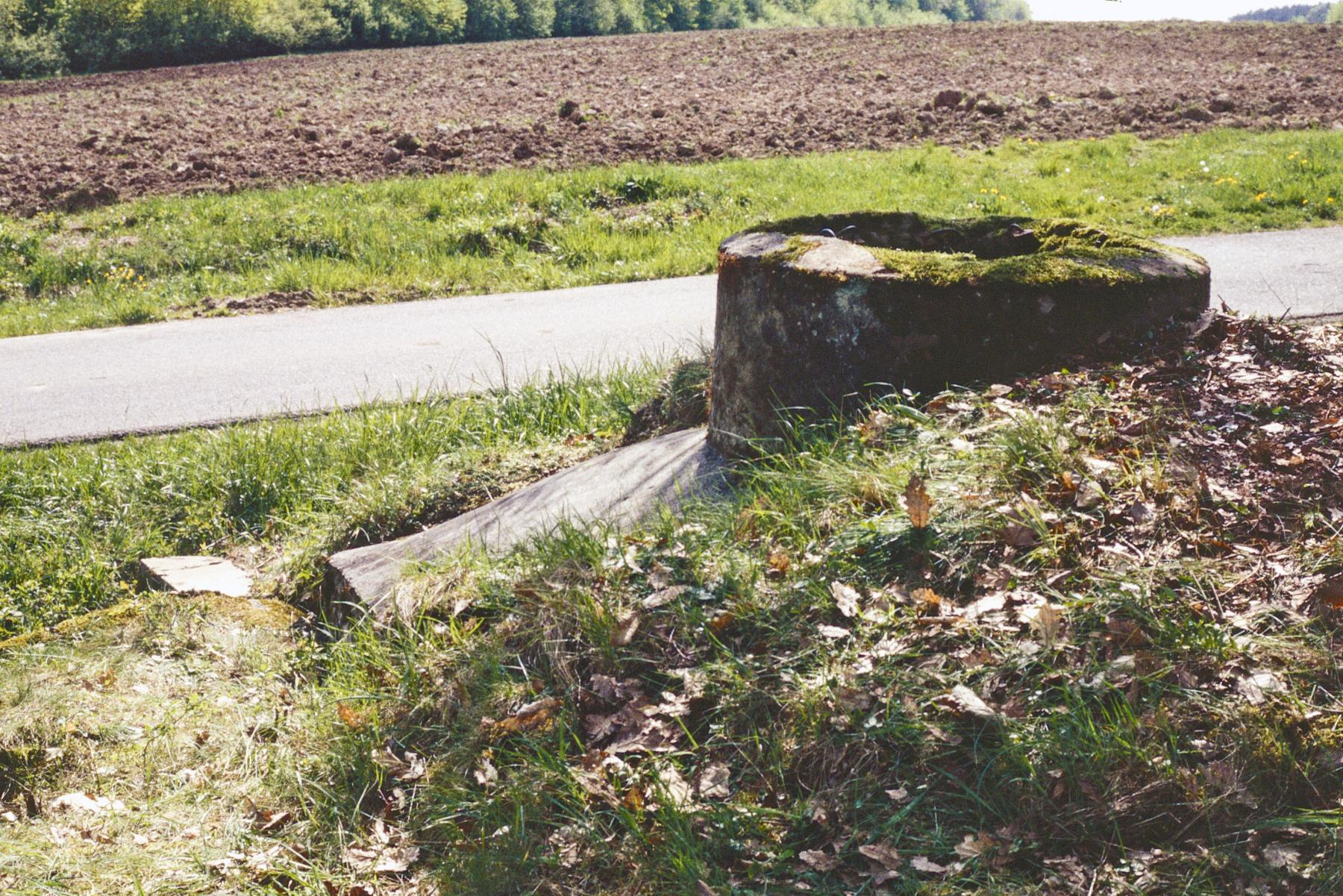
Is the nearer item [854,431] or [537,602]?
[537,602]

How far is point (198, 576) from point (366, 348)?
3.09 metres

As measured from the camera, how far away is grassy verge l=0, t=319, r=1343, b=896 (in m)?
2.47

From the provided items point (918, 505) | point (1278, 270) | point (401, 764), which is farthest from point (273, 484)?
point (1278, 270)

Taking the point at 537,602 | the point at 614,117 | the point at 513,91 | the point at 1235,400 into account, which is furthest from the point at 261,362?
the point at 513,91

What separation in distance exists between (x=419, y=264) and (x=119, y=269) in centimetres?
308

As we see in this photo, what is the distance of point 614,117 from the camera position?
1662cm

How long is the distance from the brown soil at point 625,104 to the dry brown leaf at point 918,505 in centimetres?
1116

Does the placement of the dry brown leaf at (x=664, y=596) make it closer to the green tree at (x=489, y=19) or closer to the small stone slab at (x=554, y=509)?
the small stone slab at (x=554, y=509)

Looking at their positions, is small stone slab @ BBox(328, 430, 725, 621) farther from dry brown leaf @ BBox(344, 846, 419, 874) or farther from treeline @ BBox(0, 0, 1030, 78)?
treeline @ BBox(0, 0, 1030, 78)

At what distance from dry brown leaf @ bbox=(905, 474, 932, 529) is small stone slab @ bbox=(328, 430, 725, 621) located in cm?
109

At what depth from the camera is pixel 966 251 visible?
5250mm

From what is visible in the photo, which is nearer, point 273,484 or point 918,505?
point 918,505

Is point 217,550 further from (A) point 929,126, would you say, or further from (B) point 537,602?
(A) point 929,126

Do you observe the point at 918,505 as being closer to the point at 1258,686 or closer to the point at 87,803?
the point at 1258,686
